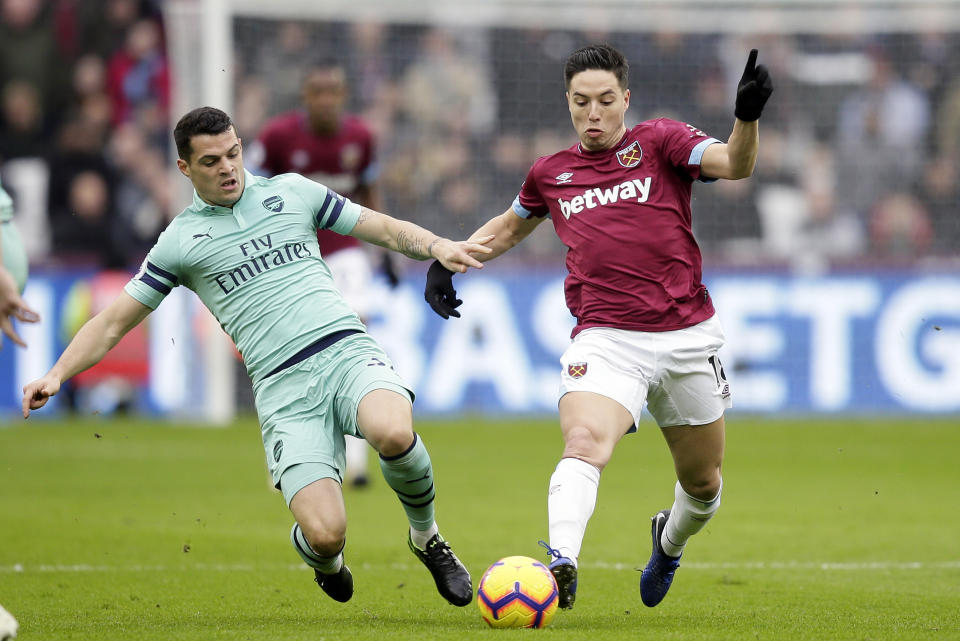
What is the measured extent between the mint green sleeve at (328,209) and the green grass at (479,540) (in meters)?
1.65

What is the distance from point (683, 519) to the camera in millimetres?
6746

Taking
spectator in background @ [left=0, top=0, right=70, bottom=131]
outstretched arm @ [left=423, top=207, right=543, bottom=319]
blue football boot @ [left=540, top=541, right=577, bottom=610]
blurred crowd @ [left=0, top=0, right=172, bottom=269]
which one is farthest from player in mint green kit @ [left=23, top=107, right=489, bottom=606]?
spectator in background @ [left=0, top=0, right=70, bottom=131]

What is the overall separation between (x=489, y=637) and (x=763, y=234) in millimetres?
12765

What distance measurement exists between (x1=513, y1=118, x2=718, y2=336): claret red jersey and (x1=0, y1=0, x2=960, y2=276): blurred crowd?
36.0 feet

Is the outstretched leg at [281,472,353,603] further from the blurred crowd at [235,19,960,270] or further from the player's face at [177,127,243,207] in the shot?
the blurred crowd at [235,19,960,270]

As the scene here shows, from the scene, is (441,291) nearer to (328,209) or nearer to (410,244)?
(410,244)

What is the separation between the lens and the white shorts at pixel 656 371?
6184mm

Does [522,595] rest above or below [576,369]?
below

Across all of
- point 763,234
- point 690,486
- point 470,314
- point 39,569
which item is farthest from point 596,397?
point 763,234

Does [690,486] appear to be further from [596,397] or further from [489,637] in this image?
[489,637]

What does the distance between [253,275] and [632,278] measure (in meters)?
1.58

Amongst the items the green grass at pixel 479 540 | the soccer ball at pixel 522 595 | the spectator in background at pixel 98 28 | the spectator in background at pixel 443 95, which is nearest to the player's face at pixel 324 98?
the green grass at pixel 479 540

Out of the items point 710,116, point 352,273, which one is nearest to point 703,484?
point 352,273

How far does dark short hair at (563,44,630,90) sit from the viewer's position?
632cm
